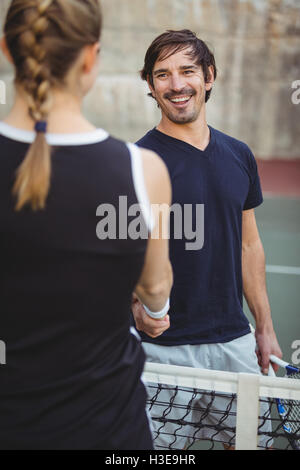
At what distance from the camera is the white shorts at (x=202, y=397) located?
2.21 m

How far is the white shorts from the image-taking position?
2.21 meters

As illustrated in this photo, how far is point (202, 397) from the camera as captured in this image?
2.29m

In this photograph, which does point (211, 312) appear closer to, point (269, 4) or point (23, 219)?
point (23, 219)

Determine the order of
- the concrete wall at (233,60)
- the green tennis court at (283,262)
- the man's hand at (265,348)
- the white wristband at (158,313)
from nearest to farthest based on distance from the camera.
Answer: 1. the white wristband at (158,313)
2. the man's hand at (265,348)
3. the green tennis court at (283,262)
4. the concrete wall at (233,60)

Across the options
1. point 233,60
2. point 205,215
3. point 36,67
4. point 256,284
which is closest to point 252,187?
point 205,215

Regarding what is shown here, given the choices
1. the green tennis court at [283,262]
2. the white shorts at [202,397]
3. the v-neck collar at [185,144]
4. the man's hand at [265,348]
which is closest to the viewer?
the white shorts at [202,397]

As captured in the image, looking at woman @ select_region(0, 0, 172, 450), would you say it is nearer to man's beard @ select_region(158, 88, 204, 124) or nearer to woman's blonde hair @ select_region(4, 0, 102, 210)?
woman's blonde hair @ select_region(4, 0, 102, 210)

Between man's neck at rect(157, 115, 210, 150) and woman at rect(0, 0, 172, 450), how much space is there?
4.25 ft

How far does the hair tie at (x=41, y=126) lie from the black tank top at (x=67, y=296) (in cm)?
2

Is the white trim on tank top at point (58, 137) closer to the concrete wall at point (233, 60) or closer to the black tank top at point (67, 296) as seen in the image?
the black tank top at point (67, 296)

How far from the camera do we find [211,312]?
2.33m

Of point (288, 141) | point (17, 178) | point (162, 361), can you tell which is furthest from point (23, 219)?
point (288, 141)

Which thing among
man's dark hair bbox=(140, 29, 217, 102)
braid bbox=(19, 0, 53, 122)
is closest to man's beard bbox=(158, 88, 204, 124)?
man's dark hair bbox=(140, 29, 217, 102)

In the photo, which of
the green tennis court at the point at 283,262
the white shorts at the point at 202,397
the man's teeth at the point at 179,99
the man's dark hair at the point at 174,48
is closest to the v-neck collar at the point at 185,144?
the man's teeth at the point at 179,99
